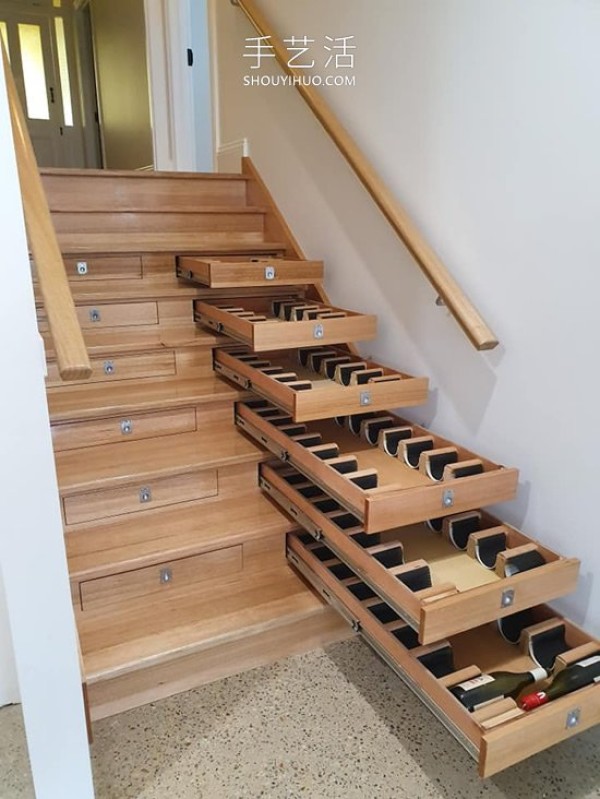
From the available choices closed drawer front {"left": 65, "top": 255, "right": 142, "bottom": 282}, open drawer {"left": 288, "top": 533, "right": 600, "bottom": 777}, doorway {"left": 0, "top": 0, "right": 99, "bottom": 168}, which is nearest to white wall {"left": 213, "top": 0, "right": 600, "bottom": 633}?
open drawer {"left": 288, "top": 533, "right": 600, "bottom": 777}

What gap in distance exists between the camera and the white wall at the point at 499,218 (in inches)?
57.0

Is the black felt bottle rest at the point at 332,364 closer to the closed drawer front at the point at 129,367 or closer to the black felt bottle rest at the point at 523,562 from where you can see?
the closed drawer front at the point at 129,367

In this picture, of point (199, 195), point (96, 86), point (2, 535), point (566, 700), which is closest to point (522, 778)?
point (566, 700)

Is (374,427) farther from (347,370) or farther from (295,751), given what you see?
(295,751)

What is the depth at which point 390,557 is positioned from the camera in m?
1.51

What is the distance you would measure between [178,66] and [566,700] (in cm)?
373

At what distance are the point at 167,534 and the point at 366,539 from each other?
61 centimetres

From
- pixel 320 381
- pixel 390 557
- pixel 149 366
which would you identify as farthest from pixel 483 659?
pixel 149 366

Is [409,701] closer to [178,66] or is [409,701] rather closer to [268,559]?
[268,559]

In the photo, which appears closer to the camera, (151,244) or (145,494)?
(145,494)

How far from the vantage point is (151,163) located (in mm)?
4473

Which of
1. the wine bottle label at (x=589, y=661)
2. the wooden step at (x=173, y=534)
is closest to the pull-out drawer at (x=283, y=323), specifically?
the wooden step at (x=173, y=534)

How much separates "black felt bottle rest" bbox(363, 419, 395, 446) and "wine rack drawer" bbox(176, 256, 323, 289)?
63 centimetres

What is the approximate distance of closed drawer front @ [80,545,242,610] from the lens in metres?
1.68
